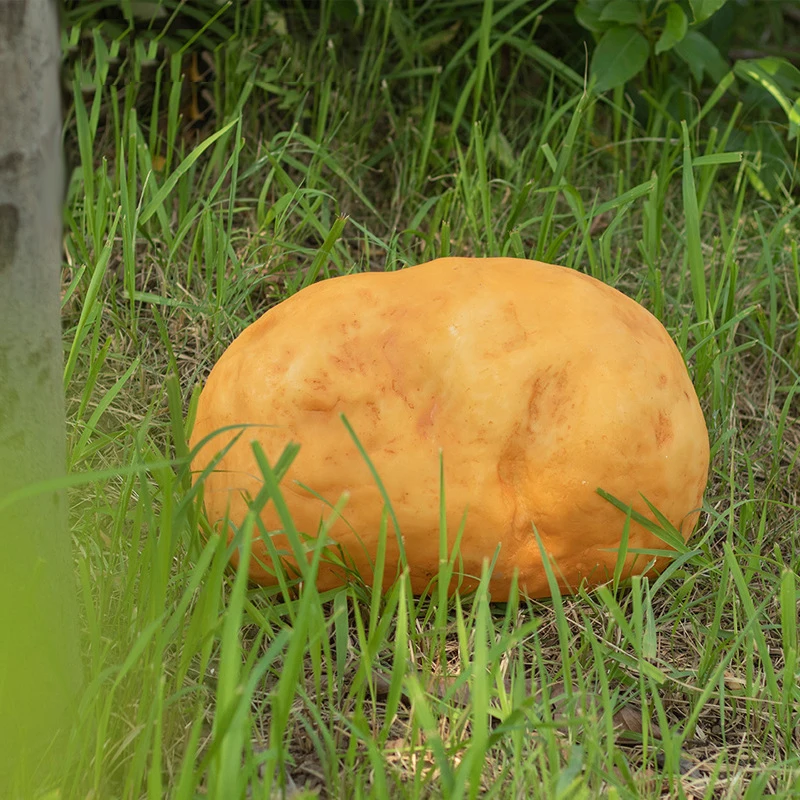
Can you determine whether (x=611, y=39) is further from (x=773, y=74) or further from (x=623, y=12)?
(x=773, y=74)

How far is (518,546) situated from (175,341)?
969 mm

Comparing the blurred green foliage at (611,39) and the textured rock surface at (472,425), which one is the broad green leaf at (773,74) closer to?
the blurred green foliage at (611,39)

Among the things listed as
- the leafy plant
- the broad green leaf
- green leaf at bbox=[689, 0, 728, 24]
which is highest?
green leaf at bbox=[689, 0, 728, 24]

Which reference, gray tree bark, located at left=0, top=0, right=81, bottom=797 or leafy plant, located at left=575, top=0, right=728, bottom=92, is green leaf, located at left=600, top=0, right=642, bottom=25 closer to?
leafy plant, located at left=575, top=0, right=728, bottom=92

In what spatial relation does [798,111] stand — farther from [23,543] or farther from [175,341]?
[23,543]

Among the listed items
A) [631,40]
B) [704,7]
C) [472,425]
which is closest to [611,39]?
[631,40]

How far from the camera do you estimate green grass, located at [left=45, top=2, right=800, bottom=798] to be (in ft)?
3.89

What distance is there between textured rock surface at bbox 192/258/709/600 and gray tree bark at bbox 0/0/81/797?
34 cm

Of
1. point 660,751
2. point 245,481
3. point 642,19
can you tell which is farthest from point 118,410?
point 642,19

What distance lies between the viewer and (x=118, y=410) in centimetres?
188

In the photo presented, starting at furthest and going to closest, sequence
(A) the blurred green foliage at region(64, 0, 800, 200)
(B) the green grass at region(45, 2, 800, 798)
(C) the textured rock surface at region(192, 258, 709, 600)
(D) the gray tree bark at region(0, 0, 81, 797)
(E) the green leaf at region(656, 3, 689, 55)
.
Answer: (A) the blurred green foliage at region(64, 0, 800, 200) < (E) the green leaf at region(656, 3, 689, 55) < (C) the textured rock surface at region(192, 258, 709, 600) < (B) the green grass at region(45, 2, 800, 798) < (D) the gray tree bark at region(0, 0, 81, 797)

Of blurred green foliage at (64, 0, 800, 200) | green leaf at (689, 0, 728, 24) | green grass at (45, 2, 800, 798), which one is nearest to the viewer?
green grass at (45, 2, 800, 798)

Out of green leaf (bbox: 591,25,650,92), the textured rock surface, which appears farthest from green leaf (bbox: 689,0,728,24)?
the textured rock surface

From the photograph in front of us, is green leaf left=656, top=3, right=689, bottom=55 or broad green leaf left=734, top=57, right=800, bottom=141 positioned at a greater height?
green leaf left=656, top=3, right=689, bottom=55
